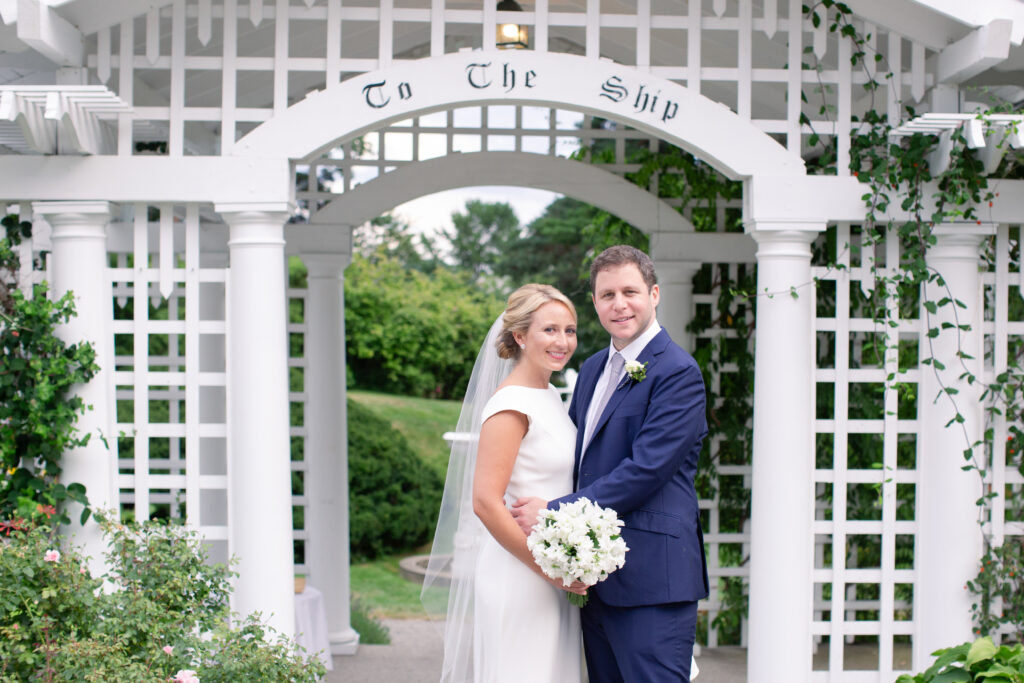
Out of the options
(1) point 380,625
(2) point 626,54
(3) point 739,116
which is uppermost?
(2) point 626,54

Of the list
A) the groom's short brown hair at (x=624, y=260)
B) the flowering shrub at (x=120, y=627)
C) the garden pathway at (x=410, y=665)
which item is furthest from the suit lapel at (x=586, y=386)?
the garden pathway at (x=410, y=665)

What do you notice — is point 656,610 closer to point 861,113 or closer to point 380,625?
point 861,113

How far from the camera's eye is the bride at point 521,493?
10.8 ft

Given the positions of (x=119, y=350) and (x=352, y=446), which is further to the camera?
(x=352, y=446)

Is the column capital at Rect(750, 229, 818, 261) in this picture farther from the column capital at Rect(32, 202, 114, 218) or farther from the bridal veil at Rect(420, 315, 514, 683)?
the column capital at Rect(32, 202, 114, 218)

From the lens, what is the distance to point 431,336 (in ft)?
54.1

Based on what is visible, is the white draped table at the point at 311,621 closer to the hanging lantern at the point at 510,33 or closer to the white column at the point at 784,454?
the white column at the point at 784,454

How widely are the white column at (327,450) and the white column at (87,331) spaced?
2.24m

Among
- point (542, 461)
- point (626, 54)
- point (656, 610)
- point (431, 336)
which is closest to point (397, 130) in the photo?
point (626, 54)

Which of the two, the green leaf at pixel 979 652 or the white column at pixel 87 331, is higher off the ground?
the white column at pixel 87 331

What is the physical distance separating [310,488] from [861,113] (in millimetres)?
4074

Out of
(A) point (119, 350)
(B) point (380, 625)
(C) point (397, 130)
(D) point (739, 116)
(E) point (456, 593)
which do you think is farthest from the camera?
(A) point (119, 350)

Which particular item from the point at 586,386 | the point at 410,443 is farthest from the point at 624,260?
the point at 410,443

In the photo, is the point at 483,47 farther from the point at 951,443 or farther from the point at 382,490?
the point at 382,490
